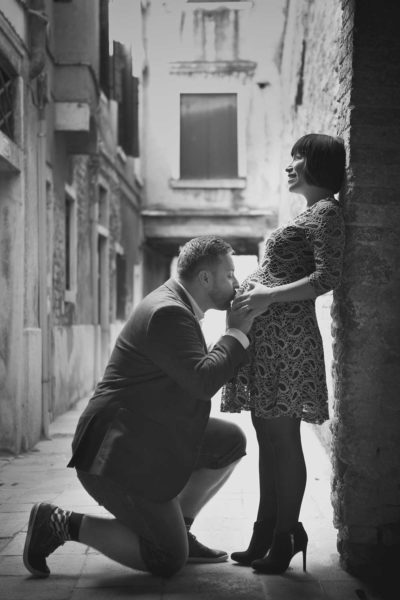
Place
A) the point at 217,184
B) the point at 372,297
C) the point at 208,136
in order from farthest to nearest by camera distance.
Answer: the point at 208,136, the point at 217,184, the point at 372,297

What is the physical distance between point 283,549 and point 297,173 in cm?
164

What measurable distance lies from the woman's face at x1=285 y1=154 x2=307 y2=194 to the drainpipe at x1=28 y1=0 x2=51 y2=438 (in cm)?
423

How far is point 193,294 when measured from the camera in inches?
130

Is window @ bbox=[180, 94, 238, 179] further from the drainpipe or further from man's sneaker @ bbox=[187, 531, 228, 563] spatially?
man's sneaker @ bbox=[187, 531, 228, 563]

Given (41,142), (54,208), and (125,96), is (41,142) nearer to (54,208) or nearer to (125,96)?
(54,208)

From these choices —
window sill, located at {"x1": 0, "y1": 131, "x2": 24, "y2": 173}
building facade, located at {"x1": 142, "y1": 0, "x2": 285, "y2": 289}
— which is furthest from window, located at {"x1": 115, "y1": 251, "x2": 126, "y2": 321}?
window sill, located at {"x1": 0, "y1": 131, "x2": 24, "y2": 173}

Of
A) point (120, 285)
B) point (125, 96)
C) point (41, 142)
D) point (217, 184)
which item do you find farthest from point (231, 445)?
point (217, 184)

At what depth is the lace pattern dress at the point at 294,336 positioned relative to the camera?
10.2 ft

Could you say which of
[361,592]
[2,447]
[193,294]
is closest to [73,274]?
[2,447]

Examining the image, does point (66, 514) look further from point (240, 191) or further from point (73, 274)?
point (240, 191)

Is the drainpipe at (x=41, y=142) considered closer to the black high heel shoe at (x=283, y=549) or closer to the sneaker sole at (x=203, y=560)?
the sneaker sole at (x=203, y=560)

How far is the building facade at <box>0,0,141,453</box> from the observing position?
6527 millimetres

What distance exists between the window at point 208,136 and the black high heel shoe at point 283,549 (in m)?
14.2

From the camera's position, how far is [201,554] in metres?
3.41
